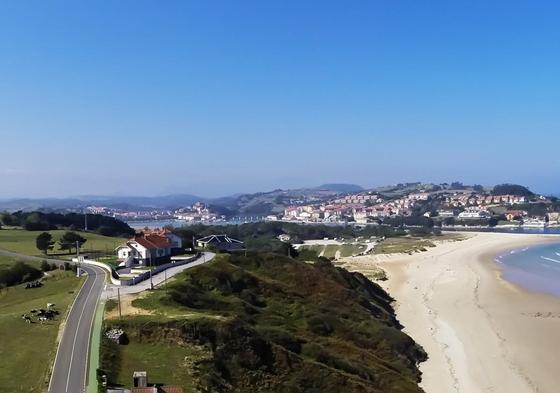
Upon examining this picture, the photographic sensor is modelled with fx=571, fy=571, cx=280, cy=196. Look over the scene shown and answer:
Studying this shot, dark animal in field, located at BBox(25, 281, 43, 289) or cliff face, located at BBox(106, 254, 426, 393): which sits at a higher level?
dark animal in field, located at BBox(25, 281, 43, 289)

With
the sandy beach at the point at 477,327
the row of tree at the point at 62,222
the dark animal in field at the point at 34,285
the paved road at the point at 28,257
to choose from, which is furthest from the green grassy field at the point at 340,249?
the dark animal in field at the point at 34,285

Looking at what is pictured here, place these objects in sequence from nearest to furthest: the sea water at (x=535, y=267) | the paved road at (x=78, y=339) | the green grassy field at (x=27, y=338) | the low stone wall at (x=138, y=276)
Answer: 1. the paved road at (x=78, y=339)
2. the green grassy field at (x=27, y=338)
3. the low stone wall at (x=138, y=276)
4. the sea water at (x=535, y=267)

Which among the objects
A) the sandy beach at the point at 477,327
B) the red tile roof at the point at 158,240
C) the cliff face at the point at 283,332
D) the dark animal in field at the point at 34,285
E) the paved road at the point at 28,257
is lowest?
the sandy beach at the point at 477,327

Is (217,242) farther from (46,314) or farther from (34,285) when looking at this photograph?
(46,314)

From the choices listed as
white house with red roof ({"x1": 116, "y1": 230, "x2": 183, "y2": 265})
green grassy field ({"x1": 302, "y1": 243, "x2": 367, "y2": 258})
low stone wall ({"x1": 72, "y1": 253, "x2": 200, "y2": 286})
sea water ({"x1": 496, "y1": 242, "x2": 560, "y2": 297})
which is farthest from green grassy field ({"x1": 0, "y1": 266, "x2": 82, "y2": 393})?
green grassy field ({"x1": 302, "y1": 243, "x2": 367, "y2": 258})

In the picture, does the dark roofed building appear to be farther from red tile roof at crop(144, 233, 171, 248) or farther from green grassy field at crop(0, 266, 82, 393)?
green grassy field at crop(0, 266, 82, 393)

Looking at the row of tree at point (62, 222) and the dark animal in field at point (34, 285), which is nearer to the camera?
the dark animal in field at point (34, 285)

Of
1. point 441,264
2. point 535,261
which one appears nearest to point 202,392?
point 441,264

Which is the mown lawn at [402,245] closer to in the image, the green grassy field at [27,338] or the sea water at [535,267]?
the sea water at [535,267]
